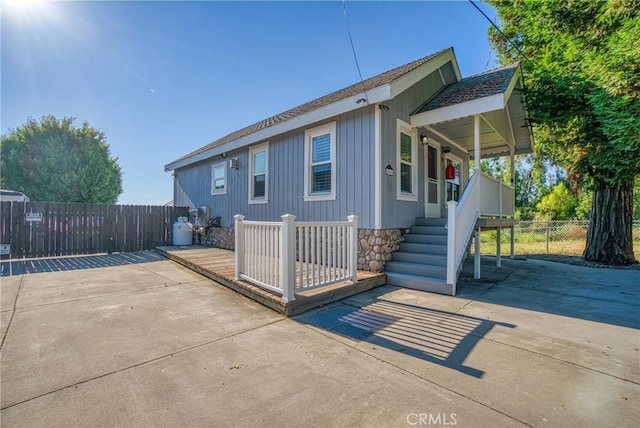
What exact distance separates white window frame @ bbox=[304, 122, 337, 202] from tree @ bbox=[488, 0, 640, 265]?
585cm

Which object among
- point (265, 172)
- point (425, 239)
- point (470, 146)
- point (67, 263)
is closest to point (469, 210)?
point (425, 239)

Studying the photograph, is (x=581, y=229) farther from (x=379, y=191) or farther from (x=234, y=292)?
(x=234, y=292)

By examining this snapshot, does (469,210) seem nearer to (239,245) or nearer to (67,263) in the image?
(239,245)

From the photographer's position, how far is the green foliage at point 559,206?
2141 centimetres

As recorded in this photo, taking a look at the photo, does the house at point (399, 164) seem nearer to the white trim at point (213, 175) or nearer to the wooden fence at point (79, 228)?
the white trim at point (213, 175)

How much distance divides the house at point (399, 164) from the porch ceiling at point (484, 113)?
0.08ft

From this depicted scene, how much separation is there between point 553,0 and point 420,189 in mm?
6602

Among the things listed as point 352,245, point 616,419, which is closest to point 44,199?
point 352,245

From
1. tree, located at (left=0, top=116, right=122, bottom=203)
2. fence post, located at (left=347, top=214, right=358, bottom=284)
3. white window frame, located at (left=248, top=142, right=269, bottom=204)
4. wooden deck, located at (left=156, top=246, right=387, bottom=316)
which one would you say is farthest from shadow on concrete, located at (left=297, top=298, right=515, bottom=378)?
tree, located at (left=0, top=116, right=122, bottom=203)

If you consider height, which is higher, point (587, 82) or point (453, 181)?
point (587, 82)

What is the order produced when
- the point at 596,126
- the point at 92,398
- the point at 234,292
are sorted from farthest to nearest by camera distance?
the point at 596,126, the point at 234,292, the point at 92,398

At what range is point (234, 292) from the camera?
473 cm

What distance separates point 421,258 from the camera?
18.0 feet

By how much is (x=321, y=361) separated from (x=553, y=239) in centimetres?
1632
